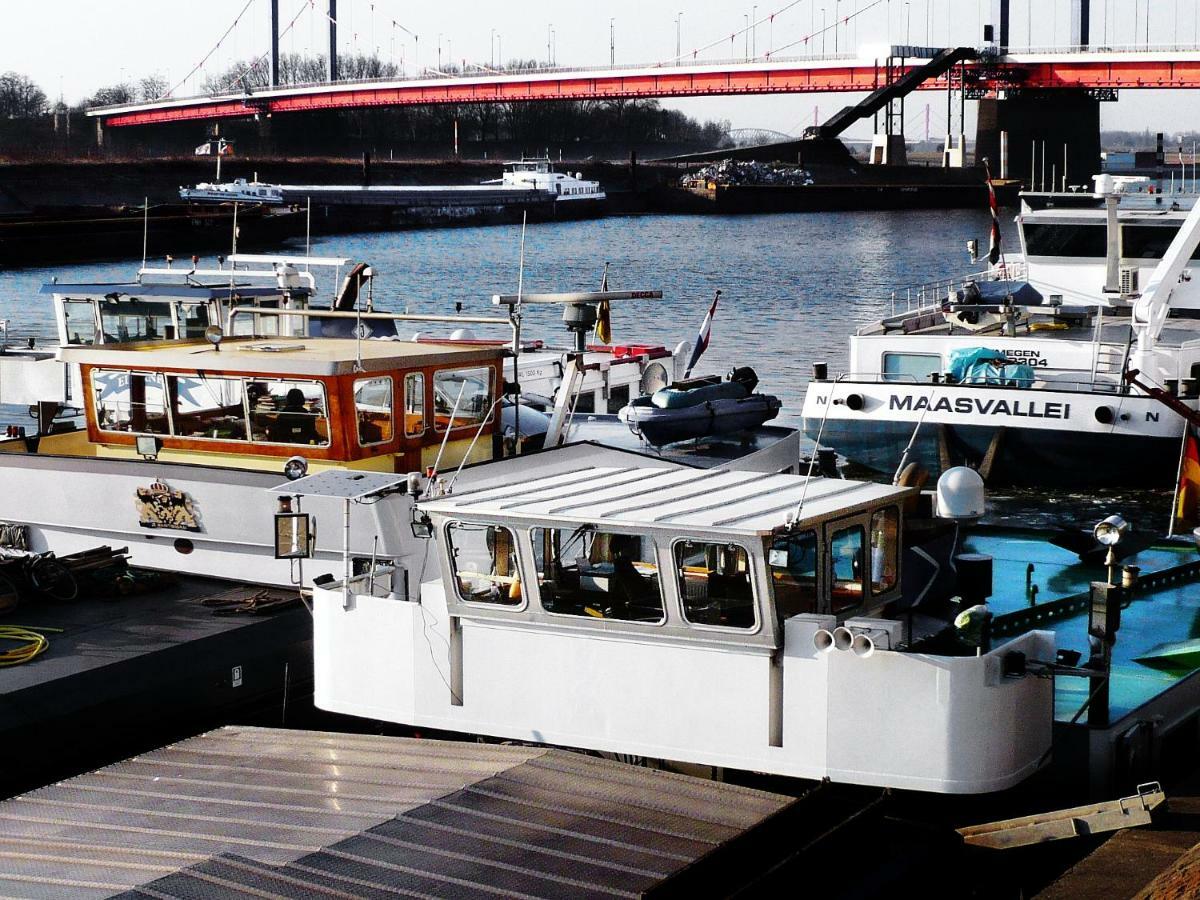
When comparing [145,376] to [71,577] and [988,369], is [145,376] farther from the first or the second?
[988,369]

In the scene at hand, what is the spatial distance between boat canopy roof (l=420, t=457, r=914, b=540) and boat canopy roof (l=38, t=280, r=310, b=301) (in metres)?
10.9

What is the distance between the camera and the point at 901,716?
29.6ft

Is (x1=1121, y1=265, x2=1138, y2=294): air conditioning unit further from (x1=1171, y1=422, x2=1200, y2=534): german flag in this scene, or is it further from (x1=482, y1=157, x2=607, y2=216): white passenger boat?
(x1=482, y1=157, x2=607, y2=216): white passenger boat

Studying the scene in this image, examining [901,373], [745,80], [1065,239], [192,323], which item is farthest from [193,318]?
[745,80]

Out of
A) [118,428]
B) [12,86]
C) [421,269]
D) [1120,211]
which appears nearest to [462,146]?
[12,86]

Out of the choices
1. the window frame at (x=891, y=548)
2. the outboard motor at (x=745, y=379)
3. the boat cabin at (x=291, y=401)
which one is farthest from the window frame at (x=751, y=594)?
the outboard motor at (x=745, y=379)

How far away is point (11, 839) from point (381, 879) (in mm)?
2462

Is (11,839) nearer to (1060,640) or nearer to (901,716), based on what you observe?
(901,716)

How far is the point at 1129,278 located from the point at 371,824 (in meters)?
22.1

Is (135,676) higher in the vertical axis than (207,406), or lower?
lower

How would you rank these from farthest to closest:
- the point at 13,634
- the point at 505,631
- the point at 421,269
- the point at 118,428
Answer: the point at 421,269
the point at 118,428
the point at 13,634
the point at 505,631

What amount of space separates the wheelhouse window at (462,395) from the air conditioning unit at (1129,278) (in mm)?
16849

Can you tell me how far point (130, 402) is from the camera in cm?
1405

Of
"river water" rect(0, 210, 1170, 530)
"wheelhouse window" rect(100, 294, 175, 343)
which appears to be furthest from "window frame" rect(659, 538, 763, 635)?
"river water" rect(0, 210, 1170, 530)
